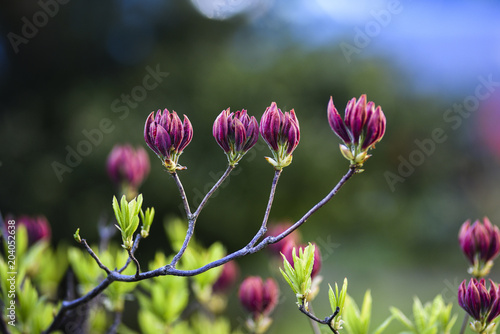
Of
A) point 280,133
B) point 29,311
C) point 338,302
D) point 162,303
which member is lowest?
point 338,302

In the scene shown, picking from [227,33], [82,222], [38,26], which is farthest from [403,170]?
[38,26]

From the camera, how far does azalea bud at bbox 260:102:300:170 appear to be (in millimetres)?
743

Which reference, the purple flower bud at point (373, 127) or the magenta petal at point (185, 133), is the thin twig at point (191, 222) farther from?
the purple flower bud at point (373, 127)

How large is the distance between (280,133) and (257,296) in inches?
20.3

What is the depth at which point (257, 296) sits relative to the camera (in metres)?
1.09

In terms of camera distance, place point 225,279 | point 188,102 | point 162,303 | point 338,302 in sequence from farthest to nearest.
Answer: point 188,102 < point 225,279 < point 162,303 < point 338,302

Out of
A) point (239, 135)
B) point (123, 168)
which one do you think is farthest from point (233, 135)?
point (123, 168)

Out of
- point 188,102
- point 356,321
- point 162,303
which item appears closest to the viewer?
point 356,321

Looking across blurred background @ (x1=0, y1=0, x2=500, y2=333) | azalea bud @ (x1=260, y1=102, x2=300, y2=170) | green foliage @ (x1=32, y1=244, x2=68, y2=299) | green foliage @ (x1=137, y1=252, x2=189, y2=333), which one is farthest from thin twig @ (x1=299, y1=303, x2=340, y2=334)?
blurred background @ (x1=0, y1=0, x2=500, y2=333)

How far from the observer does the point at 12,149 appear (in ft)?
19.5

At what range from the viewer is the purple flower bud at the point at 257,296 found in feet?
3.58

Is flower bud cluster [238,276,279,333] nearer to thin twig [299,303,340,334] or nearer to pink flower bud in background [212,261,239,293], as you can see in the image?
thin twig [299,303,340,334]

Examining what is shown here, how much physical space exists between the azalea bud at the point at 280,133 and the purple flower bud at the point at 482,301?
44 centimetres

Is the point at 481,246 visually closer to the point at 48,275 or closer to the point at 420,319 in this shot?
the point at 420,319
